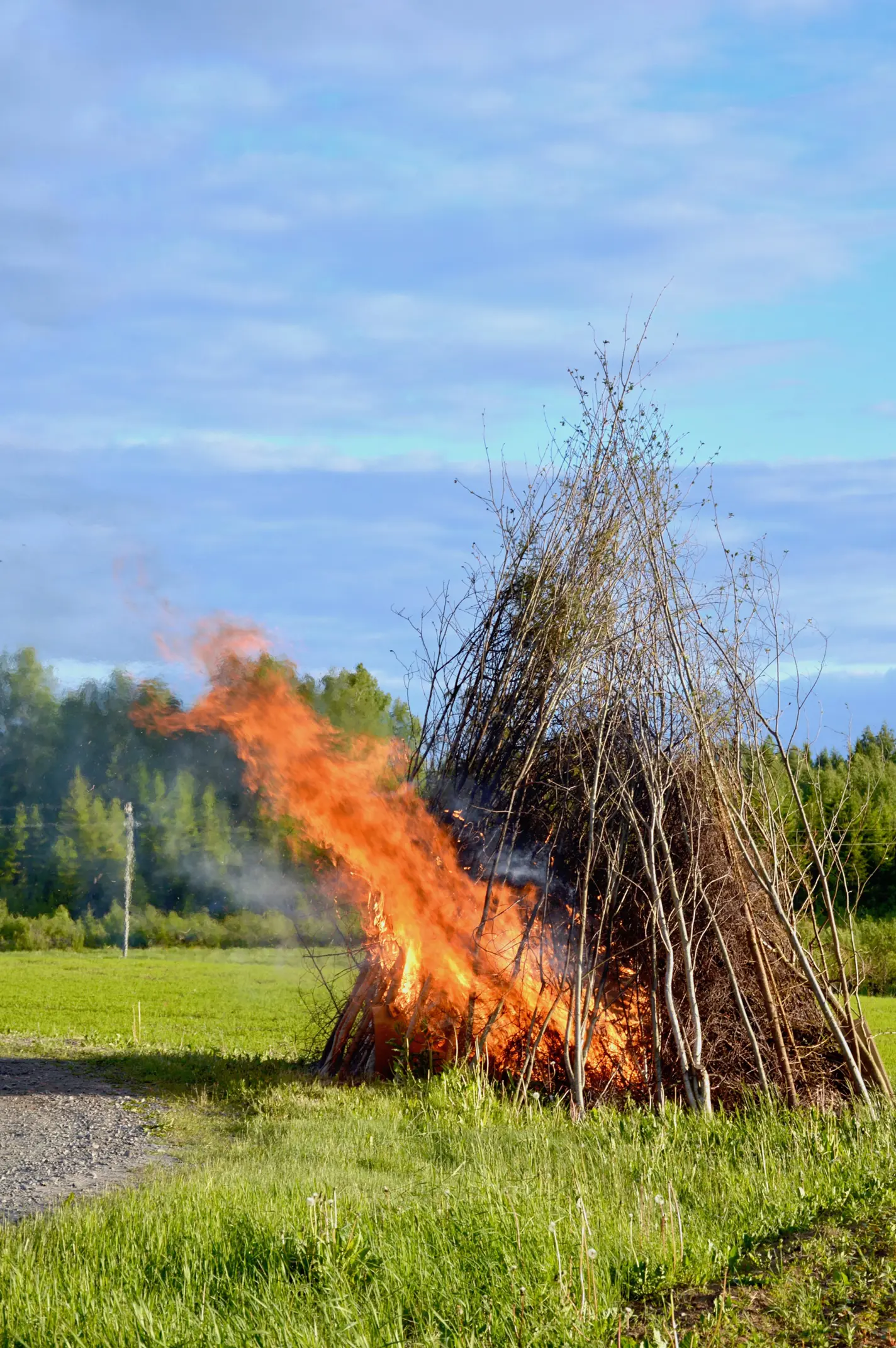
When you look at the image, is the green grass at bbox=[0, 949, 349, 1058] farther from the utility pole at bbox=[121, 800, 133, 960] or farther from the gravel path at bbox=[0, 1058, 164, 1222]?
the gravel path at bbox=[0, 1058, 164, 1222]

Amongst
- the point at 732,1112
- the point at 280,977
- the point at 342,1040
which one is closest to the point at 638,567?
the point at 732,1112

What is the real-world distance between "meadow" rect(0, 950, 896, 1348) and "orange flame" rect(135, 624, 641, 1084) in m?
1.05

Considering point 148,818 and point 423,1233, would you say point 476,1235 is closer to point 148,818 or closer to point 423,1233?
point 423,1233

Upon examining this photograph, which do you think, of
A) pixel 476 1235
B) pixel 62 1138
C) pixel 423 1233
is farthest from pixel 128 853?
pixel 476 1235

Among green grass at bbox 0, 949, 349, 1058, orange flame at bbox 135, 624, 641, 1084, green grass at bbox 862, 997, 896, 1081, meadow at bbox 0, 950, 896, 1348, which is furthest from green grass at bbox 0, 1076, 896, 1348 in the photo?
green grass at bbox 862, 997, 896, 1081

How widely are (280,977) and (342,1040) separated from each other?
18951 millimetres

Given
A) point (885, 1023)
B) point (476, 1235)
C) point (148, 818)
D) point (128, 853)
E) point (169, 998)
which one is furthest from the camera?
point (148, 818)

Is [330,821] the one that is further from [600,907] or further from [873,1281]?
[873,1281]

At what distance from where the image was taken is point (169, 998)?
68.4 ft

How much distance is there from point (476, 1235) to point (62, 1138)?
403cm

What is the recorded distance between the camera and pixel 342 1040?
28.9ft

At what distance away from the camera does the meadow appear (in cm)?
353

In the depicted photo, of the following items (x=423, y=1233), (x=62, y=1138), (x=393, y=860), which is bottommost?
(x=62, y=1138)

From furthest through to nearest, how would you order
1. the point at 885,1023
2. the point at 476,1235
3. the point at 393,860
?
1. the point at 885,1023
2. the point at 393,860
3. the point at 476,1235
